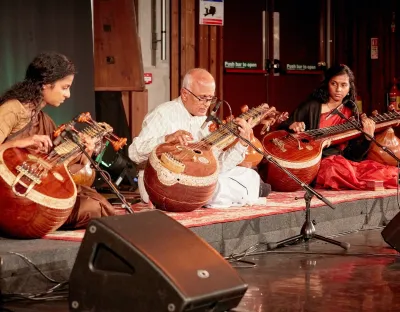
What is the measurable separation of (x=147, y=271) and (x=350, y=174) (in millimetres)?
4761

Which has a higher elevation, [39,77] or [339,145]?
[39,77]

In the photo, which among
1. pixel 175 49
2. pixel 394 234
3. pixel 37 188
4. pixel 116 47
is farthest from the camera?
pixel 175 49

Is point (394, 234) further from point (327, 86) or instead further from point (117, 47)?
point (117, 47)

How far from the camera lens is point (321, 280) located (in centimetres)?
526

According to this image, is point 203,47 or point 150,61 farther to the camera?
point 203,47

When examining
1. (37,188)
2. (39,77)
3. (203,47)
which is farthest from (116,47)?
(37,188)

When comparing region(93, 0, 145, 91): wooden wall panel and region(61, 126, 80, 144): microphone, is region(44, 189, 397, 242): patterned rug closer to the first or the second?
region(61, 126, 80, 144): microphone

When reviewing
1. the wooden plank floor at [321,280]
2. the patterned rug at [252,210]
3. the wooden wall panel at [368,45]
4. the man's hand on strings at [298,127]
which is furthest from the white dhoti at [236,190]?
the wooden wall panel at [368,45]

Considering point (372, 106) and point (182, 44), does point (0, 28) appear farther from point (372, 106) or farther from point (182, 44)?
point (372, 106)

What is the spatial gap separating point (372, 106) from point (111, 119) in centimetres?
475

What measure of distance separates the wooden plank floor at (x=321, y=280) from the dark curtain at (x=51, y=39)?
290cm

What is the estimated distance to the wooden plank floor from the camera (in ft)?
15.0

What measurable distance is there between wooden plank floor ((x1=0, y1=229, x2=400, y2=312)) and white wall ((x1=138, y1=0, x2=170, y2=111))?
402 cm

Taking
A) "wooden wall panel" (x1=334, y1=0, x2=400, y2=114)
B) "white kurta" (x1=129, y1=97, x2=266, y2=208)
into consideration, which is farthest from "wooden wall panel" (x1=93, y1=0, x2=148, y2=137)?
"wooden wall panel" (x1=334, y1=0, x2=400, y2=114)
